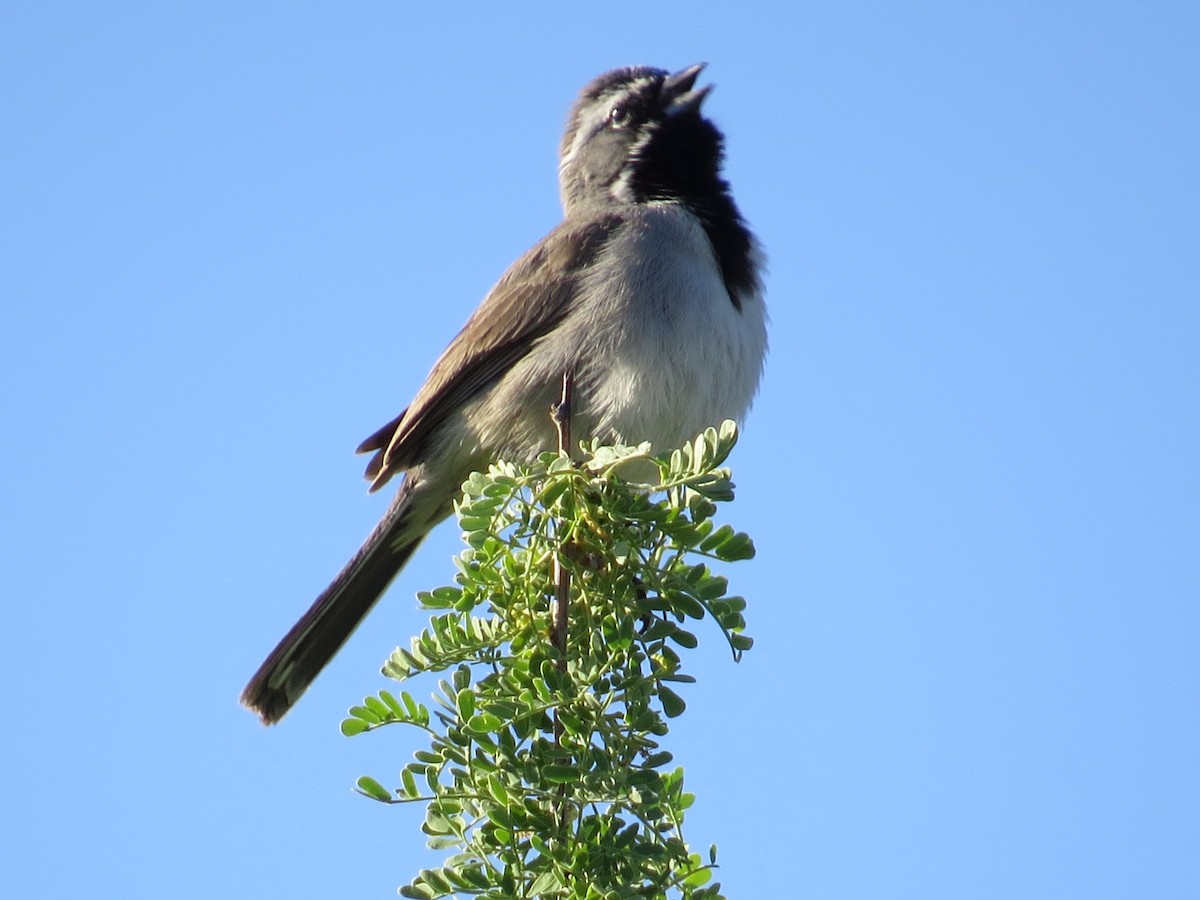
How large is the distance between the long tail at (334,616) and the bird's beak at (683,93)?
2261mm

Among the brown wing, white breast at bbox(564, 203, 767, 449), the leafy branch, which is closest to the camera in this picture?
the leafy branch

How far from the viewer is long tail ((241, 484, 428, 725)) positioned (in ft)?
17.2

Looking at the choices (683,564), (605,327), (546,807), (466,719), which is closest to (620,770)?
(546,807)

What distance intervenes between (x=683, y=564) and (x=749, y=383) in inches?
117

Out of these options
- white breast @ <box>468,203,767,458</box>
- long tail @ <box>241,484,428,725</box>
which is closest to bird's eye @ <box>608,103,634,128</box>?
white breast @ <box>468,203,767,458</box>

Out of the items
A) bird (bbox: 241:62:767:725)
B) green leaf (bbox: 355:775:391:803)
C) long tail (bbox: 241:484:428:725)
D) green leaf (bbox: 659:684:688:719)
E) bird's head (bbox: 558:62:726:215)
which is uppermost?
bird's head (bbox: 558:62:726:215)

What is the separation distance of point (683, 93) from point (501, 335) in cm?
172

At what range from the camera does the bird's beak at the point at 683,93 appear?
22.2ft

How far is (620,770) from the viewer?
246cm

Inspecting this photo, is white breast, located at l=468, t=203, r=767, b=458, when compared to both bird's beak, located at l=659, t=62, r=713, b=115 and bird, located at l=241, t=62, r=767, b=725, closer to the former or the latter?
bird, located at l=241, t=62, r=767, b=725

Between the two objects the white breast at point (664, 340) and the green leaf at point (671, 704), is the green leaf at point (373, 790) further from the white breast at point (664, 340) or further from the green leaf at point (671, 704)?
the white breast at point (664, 340)

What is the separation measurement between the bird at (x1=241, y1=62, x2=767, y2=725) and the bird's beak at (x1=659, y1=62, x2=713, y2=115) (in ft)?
1.00

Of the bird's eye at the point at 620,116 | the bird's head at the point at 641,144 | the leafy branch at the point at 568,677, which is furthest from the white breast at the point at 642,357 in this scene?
the leafy branch at the point at 568,677

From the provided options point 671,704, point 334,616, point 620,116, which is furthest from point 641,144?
point 671,704
